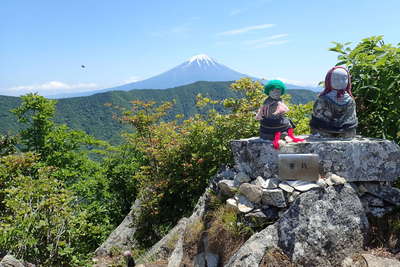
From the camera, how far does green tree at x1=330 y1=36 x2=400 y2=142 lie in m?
5.36

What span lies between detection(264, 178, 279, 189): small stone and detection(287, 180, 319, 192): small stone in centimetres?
22

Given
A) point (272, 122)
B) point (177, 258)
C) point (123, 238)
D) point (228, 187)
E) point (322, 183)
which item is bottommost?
point (123, 238)

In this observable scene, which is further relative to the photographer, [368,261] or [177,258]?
[177,258]

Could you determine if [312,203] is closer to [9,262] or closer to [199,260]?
[199,260]

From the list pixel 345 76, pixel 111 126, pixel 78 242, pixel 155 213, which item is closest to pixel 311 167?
pixel 345 76

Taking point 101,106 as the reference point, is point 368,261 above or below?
above

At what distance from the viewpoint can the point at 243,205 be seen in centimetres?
510

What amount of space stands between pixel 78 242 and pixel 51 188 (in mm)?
1609

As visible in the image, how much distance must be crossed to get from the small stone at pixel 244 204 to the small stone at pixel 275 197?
31cm

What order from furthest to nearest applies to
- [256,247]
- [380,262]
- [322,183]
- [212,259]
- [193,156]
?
1. [193,156]
2. [212,259]
3. [322,183]
4. [256,247]
5. [380,262]

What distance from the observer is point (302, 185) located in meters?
4.80

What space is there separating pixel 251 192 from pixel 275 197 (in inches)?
17.1

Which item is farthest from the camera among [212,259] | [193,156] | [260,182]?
[193,156]

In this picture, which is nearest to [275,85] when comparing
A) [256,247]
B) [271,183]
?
[271,183]
